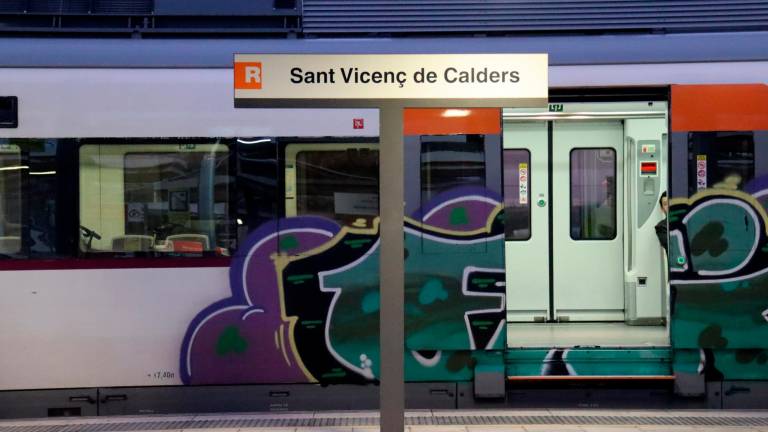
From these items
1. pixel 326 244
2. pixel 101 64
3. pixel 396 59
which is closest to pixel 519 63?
pixel 396 59

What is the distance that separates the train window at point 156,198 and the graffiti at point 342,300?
0.37 m

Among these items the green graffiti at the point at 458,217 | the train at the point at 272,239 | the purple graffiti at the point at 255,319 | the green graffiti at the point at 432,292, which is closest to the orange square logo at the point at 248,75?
the train at the point at 272,239

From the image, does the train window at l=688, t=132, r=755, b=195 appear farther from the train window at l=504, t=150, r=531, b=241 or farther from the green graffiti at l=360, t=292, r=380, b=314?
the green graffiti at l=360, t=292, r=380, b=314

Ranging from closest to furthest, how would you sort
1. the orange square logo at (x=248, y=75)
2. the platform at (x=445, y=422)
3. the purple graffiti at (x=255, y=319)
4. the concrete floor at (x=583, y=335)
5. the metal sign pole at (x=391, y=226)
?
the orange square logo at (x=248, y=75) < the metal sign pole at (x=391, y=226) < the platform at (x=445, y=422) < the purple graffiti at (x=255, y=319) < the concrete floor at (x=583, y=335)

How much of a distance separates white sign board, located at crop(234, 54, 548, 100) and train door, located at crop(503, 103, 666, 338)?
3.36 metres

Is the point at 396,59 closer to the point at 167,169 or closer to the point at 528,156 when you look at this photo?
the point at 167,169

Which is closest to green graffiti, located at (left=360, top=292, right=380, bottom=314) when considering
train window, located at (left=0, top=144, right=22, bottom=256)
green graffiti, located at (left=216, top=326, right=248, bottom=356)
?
green graffiti, located at (left=216, top=326, right=248, bottom=356)

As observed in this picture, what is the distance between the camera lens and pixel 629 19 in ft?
22.8

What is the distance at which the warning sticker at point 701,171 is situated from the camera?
6715 millimetres

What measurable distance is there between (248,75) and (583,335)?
14.6 feet

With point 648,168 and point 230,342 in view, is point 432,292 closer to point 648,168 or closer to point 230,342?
point 230,342

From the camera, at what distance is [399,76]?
4.78 m

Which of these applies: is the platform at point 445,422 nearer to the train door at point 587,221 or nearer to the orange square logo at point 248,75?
the train door at point 587,221

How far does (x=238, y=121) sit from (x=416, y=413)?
2.54 metres
